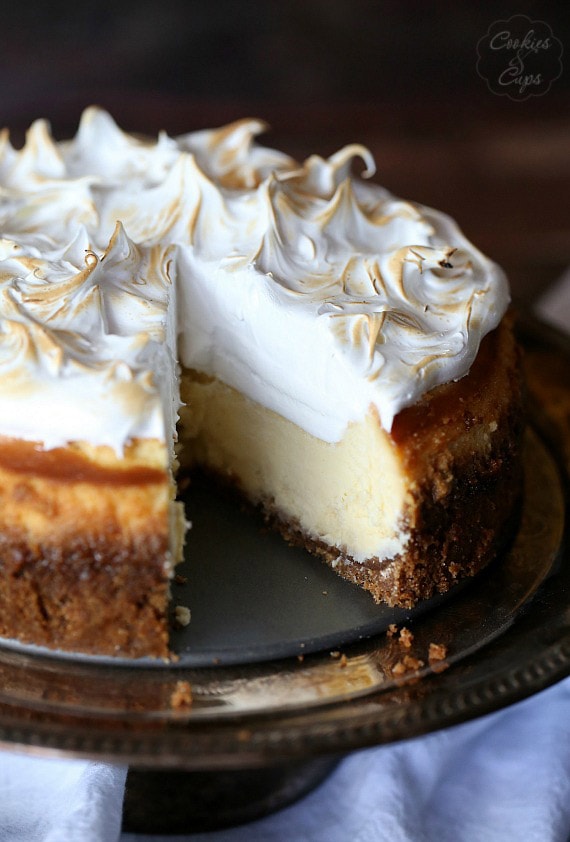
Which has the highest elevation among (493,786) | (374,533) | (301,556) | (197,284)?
(197,284)

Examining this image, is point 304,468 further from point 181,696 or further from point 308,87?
point 308,87

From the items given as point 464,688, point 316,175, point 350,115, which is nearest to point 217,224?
point 316,175

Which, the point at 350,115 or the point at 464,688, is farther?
the point at 350,115

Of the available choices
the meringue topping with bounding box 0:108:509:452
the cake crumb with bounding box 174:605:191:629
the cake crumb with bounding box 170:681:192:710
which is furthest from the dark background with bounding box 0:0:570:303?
the cake crumb with bounding box 170:681:192:710

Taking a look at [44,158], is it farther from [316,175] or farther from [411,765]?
[411,765]

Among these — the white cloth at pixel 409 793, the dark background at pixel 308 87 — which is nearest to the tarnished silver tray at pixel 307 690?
the white cloth at pixel 409 793

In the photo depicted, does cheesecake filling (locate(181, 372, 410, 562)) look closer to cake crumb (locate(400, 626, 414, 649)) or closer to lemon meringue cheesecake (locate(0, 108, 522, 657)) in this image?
lemon meringue cheesecake (locate(0, 108, 522, 657))

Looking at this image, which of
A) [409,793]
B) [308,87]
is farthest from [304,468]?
[308,87]
